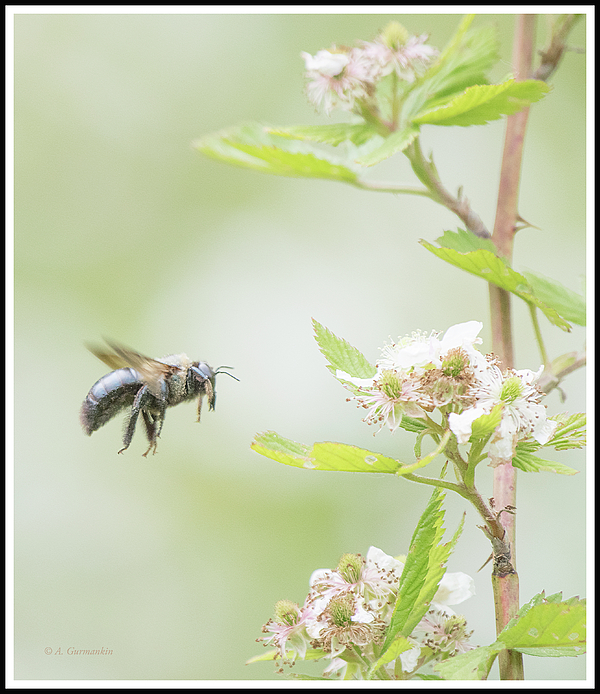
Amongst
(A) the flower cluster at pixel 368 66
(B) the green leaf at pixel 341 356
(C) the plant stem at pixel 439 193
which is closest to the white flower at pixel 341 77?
(A) the flower cluster at pixel 368 66

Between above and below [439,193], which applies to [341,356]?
below

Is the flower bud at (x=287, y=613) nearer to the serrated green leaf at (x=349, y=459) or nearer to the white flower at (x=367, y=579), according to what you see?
the white flower at (x=367, y=579)

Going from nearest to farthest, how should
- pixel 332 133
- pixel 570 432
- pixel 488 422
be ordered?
pixel 488 422 < pixel 570 432 < pixel 332 133

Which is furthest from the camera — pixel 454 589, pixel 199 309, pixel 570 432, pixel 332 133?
pixel 199 309

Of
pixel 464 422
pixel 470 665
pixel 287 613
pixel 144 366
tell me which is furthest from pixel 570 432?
pixel 144 366

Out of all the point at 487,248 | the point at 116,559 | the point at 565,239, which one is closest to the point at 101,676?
the point at 116,559

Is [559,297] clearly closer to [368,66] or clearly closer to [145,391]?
[368,66]
